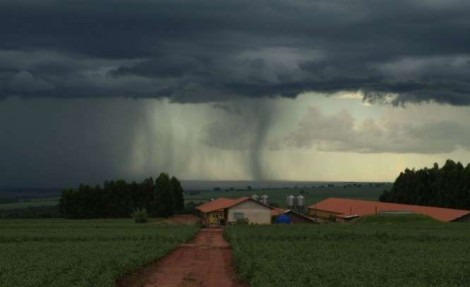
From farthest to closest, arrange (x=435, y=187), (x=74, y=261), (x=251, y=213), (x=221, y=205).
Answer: (x=435, y=187) < (x=221, y=205) < (x=251, y=213) < (x=74, y=261)

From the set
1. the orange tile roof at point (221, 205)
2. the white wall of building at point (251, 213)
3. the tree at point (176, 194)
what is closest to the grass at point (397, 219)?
the white wall of building at point (251, 213)

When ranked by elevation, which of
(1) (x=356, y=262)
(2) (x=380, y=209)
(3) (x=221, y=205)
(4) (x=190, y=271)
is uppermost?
(3) (x=221, y=205)

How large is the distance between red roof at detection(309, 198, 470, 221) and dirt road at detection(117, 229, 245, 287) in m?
54.3

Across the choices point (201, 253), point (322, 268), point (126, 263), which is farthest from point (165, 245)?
point (322, 268)

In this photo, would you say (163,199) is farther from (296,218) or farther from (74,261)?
(74,261)

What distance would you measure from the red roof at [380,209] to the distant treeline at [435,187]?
23.1 feet

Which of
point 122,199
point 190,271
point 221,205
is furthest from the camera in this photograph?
point 122,199

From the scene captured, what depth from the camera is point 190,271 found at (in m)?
35.7

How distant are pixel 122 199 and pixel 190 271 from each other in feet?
336

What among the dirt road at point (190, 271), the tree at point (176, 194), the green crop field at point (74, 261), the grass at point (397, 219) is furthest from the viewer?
the tree at point (176, 194)

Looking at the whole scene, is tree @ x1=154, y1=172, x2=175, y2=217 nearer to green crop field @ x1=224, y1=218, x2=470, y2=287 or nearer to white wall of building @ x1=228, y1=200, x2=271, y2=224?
white wall of building @ x1=228, y1=200, x2=271, y2=224

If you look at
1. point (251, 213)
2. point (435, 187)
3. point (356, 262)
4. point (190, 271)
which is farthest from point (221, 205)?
point (356, 262)

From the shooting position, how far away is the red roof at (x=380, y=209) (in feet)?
Result: 310

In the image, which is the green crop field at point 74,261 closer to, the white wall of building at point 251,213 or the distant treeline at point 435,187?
the white wall of building at point 251,213
